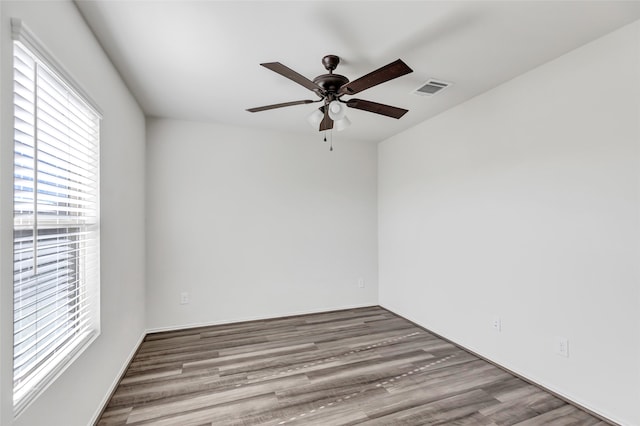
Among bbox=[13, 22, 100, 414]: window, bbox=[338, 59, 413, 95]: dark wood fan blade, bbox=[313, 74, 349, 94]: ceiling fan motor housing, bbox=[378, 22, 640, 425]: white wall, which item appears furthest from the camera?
bbox=[313, 74, 349, 94]: ceiling fan motor housing

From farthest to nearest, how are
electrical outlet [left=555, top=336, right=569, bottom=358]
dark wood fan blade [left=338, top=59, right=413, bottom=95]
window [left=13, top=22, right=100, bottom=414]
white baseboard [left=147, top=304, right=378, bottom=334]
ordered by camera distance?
1. white baseboard [left=147, top=304, right=378, bottom=334]
2. electrical outlet [left=555, top=336, right=569, bottom=358]
3. dark wood fan blade [left=338, top=59, right=413, bottom=95]
4. window [left=13, top=22, right=100, bottom=414]

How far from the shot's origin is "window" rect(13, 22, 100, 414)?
4.05 feet

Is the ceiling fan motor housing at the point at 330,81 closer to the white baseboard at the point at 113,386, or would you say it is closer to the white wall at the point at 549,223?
the white wall at the point at 549,223

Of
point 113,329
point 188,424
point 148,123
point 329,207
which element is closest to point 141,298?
point 113,329

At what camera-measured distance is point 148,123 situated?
11.6ft

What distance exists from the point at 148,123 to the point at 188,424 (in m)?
3.09

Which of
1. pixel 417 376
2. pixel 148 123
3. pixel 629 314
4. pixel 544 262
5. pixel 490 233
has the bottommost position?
pixel 417 376

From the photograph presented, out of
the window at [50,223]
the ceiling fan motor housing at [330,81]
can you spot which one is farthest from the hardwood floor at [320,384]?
the ceiling fan motor housing at [330,81]

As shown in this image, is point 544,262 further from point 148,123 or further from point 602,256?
point 148,123

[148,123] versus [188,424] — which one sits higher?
[148,123]

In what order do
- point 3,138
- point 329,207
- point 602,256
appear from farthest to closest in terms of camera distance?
1. point 329,207
2. point 602,256
3. point 3,138

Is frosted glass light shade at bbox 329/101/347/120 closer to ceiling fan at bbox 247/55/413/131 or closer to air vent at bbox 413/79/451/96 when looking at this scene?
ceiling fan at bbox 247/55/413/131

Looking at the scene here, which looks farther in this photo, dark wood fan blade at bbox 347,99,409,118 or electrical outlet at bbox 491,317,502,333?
electrical outlet at bbox 491,317,502,333

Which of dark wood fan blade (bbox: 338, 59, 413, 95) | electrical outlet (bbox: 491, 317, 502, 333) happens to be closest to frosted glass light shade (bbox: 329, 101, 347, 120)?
dark wood fan blade (bbox: 338, 59, 413, 95)
